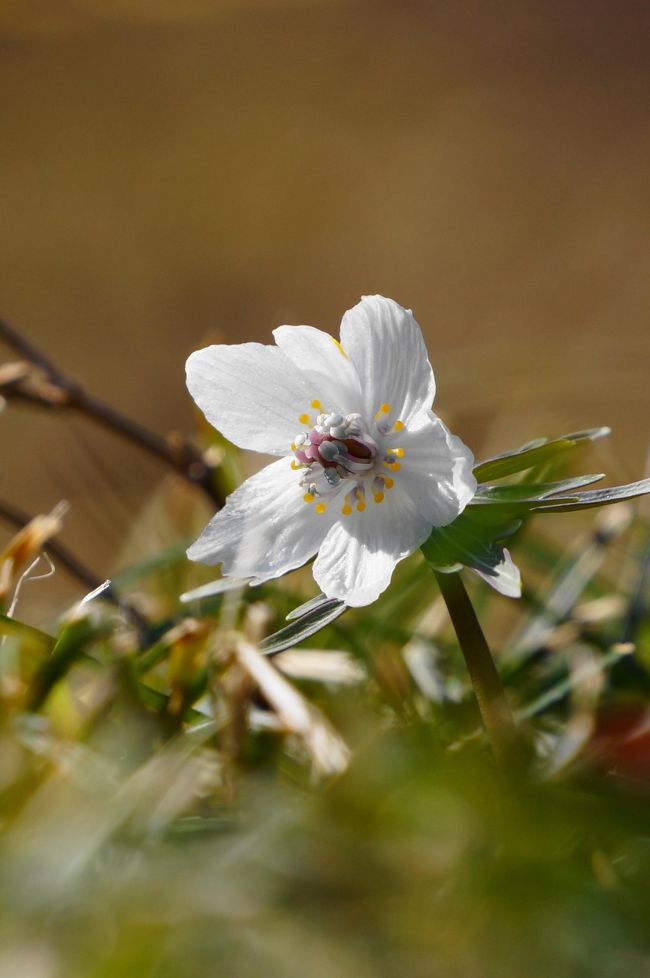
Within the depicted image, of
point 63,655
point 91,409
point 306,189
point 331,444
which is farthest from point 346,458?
point 306,189

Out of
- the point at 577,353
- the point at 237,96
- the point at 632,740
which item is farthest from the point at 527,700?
the point at 237,96

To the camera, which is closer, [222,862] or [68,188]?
[222,862]

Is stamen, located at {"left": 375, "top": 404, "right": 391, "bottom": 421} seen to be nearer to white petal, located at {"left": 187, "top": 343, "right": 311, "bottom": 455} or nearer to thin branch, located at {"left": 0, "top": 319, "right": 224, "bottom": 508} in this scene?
white petal, located at {"left": 187, "top": 343, "right": 311, "bottom": 455}

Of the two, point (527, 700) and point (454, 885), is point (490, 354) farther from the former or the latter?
point (454, 885)

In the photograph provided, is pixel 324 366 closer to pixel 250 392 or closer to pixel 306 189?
pixel 250 392

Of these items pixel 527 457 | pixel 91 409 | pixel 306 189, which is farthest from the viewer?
pixel 306 189

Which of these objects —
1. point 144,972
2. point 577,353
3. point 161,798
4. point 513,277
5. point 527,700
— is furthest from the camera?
point 513,277
